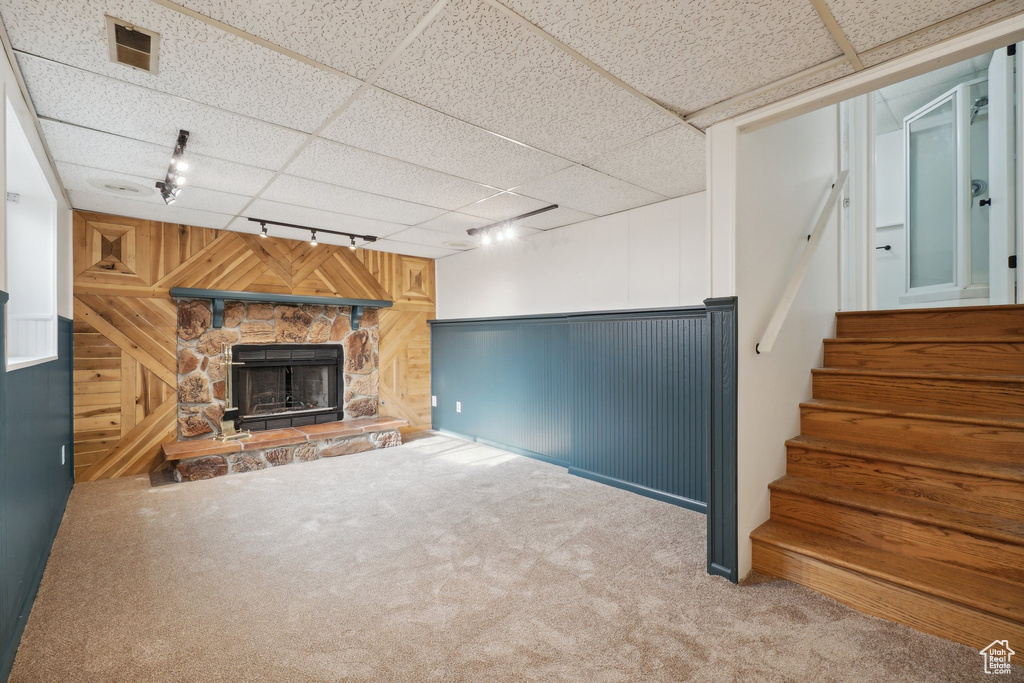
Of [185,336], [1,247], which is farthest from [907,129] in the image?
[185,336]

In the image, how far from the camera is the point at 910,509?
186 cm

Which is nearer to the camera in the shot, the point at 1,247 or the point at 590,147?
the point at 1,247

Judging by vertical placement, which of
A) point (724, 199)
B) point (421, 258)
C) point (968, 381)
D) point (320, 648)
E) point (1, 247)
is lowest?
point (320, 648)

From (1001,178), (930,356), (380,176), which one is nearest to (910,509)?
(930,356)

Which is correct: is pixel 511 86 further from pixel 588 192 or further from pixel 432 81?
pixel 588 192

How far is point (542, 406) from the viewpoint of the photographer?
424 centimetres

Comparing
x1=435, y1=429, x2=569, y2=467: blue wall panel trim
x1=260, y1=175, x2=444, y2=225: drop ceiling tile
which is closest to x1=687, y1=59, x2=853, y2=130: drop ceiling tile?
x1=260, y1=175, x2=444, y2=225: drop ceiling tile

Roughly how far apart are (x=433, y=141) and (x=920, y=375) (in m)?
2.69

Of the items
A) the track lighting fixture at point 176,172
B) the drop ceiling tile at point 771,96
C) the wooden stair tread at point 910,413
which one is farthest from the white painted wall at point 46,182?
the wooden stair tread at point 910,413

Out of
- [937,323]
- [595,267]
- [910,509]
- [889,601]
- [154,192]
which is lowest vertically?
[889,601]

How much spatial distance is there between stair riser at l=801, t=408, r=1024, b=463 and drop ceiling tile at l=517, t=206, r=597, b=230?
2173 millimetres

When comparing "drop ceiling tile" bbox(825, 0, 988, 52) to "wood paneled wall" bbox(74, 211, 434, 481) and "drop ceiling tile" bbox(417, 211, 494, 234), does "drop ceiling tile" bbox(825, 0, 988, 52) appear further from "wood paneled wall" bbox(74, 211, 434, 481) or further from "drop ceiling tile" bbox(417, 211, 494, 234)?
"wood paneled wall" bbox(74, 211, 434, 481)

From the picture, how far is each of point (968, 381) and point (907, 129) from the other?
3015 mm

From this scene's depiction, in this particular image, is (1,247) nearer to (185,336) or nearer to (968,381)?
(185,336)
